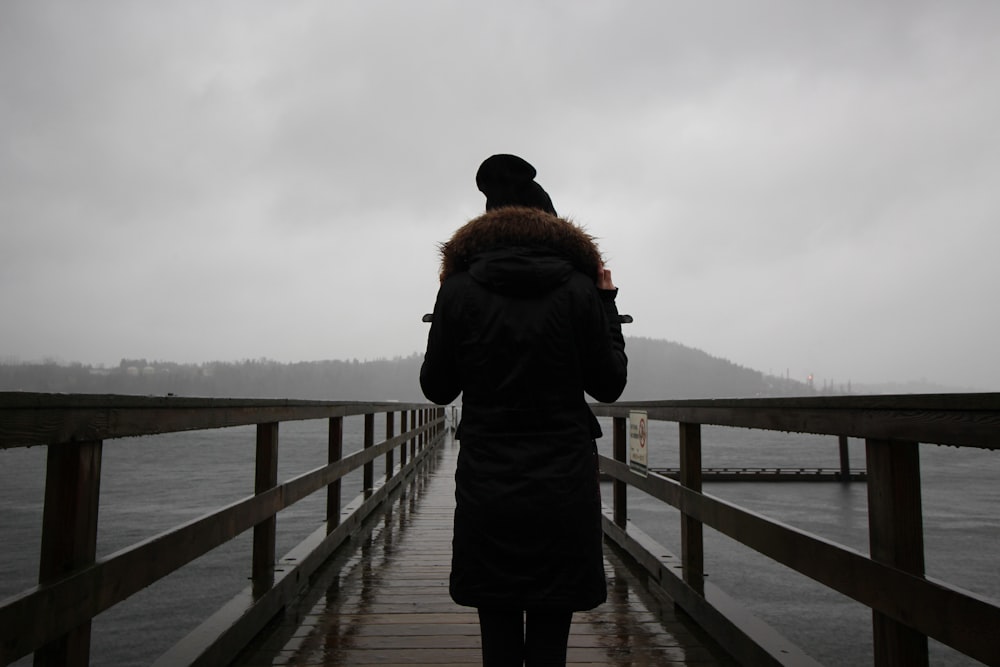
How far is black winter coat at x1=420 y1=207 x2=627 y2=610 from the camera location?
159 cm

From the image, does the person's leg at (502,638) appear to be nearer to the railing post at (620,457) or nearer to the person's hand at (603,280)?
the person's hand at (603,280)

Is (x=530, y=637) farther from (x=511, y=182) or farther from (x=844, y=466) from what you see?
(x=844, y=466)

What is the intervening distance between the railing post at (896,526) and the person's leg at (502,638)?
85cm

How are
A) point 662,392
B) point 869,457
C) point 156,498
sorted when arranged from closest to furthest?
point 869,457
point 156,498
point 662,392

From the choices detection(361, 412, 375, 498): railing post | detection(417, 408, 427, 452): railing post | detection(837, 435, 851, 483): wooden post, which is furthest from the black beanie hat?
detection(837, 435, 851, 483): wooden post

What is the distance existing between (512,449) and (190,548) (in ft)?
3.85

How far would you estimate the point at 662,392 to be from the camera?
175250 mm

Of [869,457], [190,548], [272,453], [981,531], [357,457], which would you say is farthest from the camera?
[981,531]

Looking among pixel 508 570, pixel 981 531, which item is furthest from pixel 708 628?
pixel 981 531

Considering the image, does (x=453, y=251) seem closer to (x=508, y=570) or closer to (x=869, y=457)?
(x=508, y=570)

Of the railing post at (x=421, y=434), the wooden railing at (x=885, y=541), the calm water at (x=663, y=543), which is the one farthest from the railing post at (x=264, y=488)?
the railing post at (x=421, y=434)

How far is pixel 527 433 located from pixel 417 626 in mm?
1856

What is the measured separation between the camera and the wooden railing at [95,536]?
1.38 metres

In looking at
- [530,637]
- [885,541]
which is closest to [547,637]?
[530,637]
